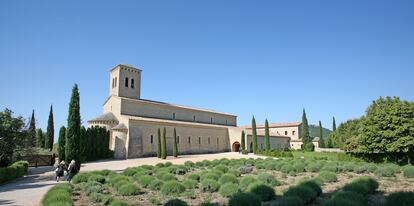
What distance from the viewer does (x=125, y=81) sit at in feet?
134

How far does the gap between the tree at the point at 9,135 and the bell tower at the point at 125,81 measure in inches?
735

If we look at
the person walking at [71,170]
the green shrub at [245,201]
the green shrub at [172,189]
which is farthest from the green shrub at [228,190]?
the person walking at [71,170]

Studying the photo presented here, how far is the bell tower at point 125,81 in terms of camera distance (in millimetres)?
40072

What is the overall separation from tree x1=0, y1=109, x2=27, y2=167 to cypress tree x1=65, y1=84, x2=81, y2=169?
3.41 m

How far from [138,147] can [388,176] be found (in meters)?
26.0

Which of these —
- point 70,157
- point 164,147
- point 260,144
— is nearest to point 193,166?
point 70,157

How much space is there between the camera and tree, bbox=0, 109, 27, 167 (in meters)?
20.0

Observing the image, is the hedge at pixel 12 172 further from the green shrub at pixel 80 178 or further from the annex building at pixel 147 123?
the annex building at pixel 147 123

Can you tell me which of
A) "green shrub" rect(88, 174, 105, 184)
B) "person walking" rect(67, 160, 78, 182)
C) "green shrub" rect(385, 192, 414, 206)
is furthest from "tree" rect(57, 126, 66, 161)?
"green shrub" rect(385, 192, 414, 206)

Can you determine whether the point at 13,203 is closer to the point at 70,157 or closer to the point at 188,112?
the point at 70,157

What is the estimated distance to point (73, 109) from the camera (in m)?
22.1

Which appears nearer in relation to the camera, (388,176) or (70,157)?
(388,176)

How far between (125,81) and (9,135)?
21499 mm

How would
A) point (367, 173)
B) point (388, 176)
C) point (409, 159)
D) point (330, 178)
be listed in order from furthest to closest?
Result: point (409, 159) → point (367, 173) → point (388, 176) → point (330, 178)
